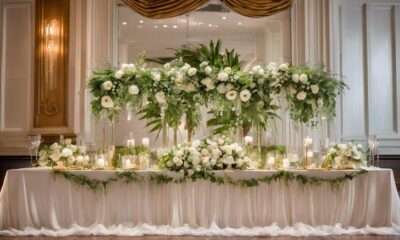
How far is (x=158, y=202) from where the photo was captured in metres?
4.57

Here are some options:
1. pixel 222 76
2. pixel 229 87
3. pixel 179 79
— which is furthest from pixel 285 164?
pixel 179 79

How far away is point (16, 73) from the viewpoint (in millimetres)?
6504

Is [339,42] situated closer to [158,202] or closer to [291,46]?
[291,46]

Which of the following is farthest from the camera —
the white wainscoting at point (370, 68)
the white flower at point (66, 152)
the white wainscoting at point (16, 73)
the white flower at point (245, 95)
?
the white wainscoting at point (370, 68)

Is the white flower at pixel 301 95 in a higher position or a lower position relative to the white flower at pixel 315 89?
lower

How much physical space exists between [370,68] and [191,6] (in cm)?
263

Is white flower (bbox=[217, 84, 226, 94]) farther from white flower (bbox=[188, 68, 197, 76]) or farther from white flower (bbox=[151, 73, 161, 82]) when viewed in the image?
white flower (bbox=[151, 73, 161, 82])

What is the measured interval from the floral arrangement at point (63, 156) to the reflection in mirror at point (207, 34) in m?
1.28

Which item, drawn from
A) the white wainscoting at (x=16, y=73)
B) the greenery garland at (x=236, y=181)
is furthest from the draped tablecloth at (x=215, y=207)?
the white wainscoting at (x=16, y=73)

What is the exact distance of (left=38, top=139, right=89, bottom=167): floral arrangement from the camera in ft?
16.0

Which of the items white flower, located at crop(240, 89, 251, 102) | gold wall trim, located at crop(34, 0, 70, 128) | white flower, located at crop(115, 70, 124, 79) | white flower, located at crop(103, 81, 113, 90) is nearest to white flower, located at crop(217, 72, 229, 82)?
white flower, located at crop(240, 89, 251, 102)

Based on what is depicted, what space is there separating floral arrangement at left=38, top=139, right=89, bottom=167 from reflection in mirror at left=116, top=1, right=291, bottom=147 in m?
1.28

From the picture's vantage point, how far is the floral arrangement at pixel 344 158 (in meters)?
4.65

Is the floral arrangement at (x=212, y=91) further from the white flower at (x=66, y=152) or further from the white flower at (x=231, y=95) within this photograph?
the white flower at (x=66, y=152)
